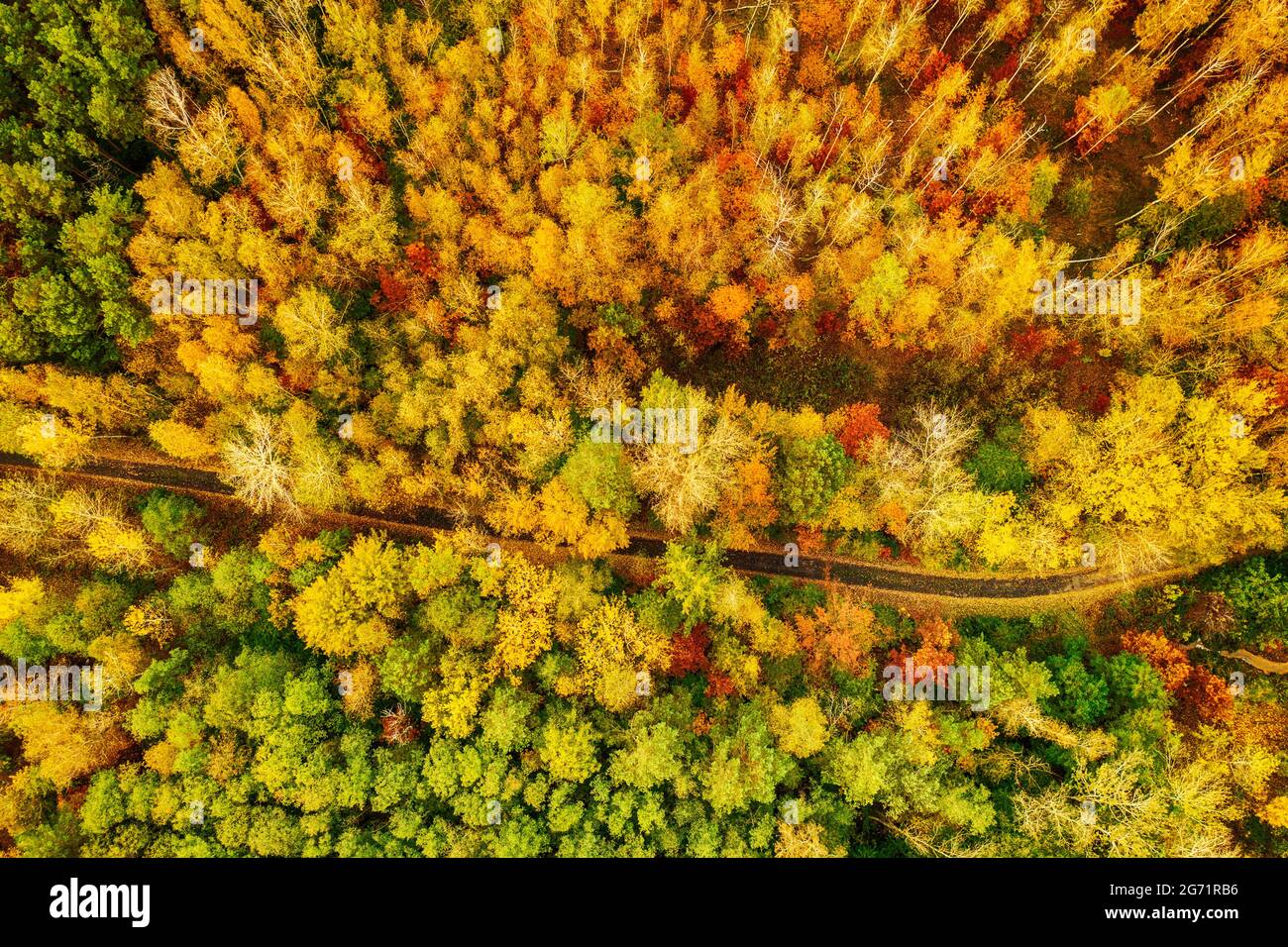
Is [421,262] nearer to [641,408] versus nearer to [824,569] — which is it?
[641,408]

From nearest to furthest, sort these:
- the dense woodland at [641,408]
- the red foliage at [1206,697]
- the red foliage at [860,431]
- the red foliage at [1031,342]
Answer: the dense woodland at [641,408]
the red foliage at [1206,697]
the red foliage at [860,431]
the red foliage at [1031,342]

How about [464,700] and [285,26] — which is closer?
[464,700]

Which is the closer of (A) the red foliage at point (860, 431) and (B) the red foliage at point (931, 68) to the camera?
(A) the red foliage at point (860, 431)

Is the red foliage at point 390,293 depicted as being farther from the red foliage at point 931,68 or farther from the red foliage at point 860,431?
the red foliage at point 931,68

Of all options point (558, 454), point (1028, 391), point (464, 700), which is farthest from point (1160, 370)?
point (464, 700)

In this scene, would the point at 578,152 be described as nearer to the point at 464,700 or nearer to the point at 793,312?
the point at 793,312

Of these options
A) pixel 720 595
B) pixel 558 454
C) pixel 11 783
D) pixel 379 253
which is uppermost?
pixel 379 253

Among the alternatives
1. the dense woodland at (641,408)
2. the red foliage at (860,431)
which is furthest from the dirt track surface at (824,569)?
the red foliage at (860,431)

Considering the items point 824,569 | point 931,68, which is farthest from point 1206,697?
point 931,68

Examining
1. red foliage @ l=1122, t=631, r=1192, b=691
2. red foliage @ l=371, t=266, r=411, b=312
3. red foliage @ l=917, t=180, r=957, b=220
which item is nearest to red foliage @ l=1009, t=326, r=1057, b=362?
red foliage @ l=917, t=180, r=957, b=220
